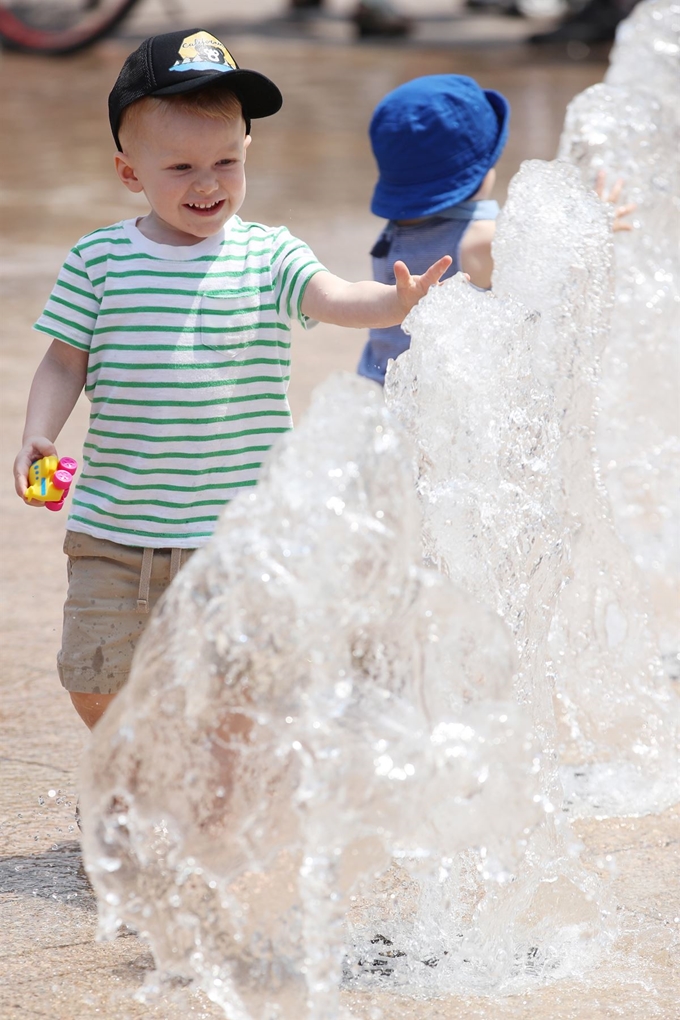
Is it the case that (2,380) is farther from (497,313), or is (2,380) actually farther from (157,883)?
(157,883)

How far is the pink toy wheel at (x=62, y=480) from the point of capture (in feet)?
6.86

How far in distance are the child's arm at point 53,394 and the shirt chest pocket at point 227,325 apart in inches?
7.9

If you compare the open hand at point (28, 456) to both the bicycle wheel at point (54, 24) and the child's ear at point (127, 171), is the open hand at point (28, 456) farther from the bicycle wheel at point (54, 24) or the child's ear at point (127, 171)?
the bicycle wheel at point (54, 24)

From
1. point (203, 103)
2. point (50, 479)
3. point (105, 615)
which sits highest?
point (203, 103)

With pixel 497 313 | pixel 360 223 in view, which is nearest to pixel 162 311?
pixel 497 313

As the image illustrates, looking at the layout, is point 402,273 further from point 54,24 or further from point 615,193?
point 54,24

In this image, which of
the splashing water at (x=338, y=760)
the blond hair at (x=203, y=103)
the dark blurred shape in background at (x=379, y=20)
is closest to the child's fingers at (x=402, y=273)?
the splashing water at (x=338, y=760)

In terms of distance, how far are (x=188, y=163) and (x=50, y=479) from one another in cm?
52

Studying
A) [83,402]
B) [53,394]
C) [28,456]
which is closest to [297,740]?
[28,456]

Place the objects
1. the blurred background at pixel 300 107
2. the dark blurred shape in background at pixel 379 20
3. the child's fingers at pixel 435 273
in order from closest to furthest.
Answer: the child's fingers at pixel 435 273, the blurred background at pixel 300 107, the dark blurred shape in background at pixel 379 20

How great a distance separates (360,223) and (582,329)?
164 inches

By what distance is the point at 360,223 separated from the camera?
673 cm

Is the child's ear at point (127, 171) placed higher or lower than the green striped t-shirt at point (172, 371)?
higher

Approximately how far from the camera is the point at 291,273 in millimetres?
2285
